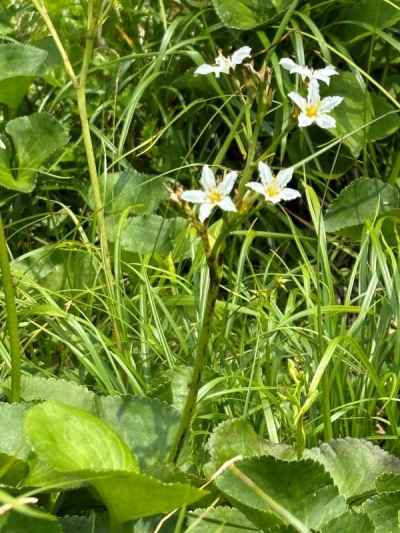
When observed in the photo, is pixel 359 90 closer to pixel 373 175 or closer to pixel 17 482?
pixel 373 175

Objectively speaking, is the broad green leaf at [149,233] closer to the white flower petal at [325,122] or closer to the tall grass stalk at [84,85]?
the tall grass stalk at [84,85]

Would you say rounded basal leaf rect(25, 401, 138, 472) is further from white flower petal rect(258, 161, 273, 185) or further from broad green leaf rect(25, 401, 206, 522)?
white flower petal rect(258, 161, 273, 185)

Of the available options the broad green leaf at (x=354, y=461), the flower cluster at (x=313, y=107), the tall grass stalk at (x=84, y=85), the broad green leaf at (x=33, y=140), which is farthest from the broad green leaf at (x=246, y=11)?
the broad green leaf at (x=354, y=461)

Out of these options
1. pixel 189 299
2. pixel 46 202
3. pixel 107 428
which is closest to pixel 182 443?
pixel 107 428

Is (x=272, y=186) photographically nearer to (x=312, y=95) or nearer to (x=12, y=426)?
(x=312, y=95)

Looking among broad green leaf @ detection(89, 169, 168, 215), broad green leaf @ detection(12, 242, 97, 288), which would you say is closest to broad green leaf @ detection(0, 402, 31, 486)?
broad green leaf @ detection(12, 242, 97, 288)

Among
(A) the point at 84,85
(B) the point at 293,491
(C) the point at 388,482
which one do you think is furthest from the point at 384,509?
(A) the point at 84,85
